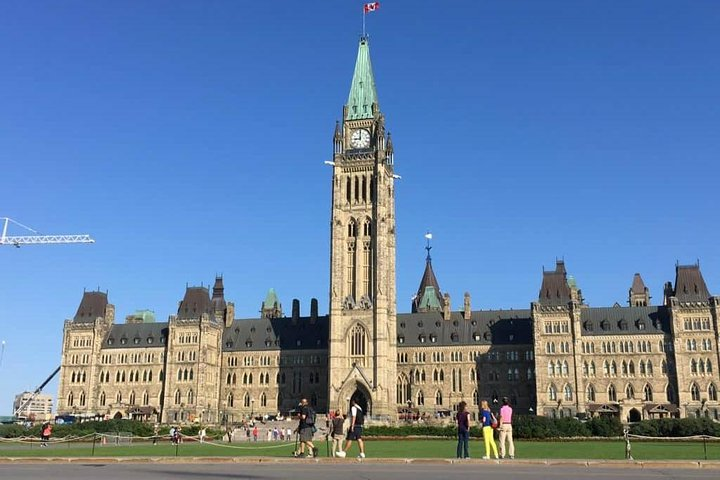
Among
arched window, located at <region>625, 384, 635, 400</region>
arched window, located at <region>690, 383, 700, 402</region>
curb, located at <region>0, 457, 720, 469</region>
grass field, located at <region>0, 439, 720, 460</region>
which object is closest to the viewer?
curb, located at <region>0, 457, 720, 469</region>

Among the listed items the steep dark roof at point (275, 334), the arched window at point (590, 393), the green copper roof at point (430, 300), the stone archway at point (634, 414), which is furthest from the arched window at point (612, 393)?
the green copper roof at point (430, 300)

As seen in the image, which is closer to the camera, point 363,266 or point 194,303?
point 363,266

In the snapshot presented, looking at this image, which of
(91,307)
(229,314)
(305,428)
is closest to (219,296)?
(229,314)

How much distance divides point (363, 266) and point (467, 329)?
827 inches

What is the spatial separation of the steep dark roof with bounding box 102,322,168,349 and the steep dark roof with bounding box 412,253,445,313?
49.9 metres

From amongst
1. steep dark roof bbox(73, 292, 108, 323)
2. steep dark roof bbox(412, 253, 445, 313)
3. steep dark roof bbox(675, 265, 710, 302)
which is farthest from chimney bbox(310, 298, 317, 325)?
steep dark roof bbox(675, 265, 710, 302)

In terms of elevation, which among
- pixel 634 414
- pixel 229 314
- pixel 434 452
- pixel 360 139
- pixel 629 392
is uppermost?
pixel 360 139

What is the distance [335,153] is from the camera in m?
127

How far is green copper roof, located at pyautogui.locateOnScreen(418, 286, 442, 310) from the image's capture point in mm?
154875

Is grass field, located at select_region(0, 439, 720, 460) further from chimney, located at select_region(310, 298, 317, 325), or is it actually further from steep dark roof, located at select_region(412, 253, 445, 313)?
steep dark roof, located at select_region(412, 253, 445, 313)

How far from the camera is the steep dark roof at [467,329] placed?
124875 mm

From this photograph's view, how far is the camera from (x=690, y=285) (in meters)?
112

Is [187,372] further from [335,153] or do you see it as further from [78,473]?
[78,473]

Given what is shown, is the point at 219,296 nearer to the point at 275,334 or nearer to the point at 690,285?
the point at 275,334
